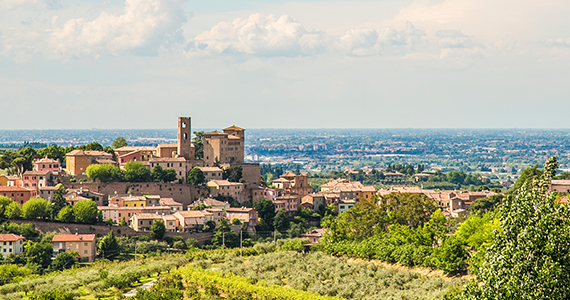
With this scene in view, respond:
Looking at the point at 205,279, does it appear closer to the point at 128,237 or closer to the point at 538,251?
the point at 538,251

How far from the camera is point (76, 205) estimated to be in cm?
4894

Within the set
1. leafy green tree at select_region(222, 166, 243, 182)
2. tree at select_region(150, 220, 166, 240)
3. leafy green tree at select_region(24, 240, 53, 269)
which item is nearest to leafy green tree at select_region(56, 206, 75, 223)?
leafy green tree at select_region(24, 240, 53, 269)

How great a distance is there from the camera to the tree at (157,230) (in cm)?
4856

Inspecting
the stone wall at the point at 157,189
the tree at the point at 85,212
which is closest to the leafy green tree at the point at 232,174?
the stone wall at the point at 157,189

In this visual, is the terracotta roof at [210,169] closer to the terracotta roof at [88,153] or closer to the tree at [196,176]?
the tree at [196,176]

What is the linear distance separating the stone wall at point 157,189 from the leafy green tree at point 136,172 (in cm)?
39

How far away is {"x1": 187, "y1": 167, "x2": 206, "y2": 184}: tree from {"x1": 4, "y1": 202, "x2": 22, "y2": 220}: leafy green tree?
45.9 feet

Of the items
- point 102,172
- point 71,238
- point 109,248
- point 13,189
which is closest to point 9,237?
point 71,238

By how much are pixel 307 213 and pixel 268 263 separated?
102 ft

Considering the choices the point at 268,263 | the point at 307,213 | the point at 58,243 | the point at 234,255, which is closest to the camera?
the point at 268,263

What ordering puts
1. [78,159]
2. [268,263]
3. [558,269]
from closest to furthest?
[558,269], [268,263], [78,159]

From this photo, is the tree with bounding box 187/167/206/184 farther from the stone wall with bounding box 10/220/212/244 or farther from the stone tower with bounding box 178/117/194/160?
the stone wall with bounding box 10/220/212/244

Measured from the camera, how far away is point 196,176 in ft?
187

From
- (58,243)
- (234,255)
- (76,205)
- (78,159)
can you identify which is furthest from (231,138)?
(234,255)
